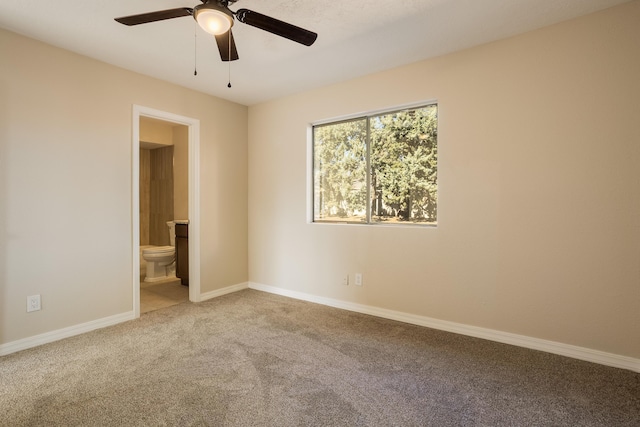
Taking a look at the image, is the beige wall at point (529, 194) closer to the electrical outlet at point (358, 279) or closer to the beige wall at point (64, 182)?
the electrical outlet at point (358, 279)

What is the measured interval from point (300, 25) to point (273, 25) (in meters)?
0.70

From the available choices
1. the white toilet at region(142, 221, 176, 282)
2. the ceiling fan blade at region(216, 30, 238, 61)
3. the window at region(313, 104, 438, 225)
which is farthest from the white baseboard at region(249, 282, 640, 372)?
Result: the ceiling fan blade at region(216, 30, 238, 61)

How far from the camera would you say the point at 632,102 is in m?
2.19

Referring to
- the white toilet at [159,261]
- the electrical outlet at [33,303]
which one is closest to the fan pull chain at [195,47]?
the electrical outlet at [33,303]

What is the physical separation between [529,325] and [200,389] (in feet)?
8.23

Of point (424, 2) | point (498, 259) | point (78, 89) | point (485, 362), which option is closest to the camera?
point (424, 2)

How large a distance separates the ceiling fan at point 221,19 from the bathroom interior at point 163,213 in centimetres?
236

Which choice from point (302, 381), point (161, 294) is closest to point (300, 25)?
point (302, 381)

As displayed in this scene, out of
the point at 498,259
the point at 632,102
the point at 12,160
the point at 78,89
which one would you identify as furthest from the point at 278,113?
the point at 632,102

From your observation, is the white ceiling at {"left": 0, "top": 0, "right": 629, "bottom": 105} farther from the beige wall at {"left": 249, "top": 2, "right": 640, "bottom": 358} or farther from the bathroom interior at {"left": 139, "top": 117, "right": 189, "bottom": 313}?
the bathroom interior at {"left": 139, "top": 117, "right": 189, "bottom": 313}

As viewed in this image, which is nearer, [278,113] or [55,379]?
[55,379]

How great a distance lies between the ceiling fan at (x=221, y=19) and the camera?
1.68 metres

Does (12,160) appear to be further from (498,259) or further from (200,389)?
(498,259)

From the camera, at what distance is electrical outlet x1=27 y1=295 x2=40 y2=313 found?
8.57ft
